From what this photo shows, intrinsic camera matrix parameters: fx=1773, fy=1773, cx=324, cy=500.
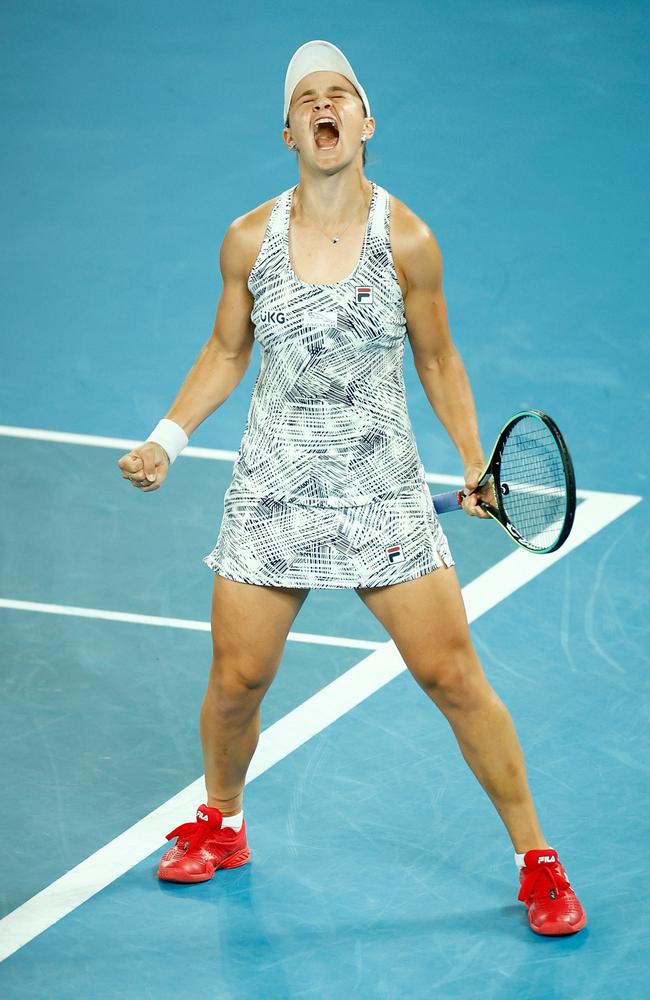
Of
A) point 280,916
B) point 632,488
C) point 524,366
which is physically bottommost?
point 280,916

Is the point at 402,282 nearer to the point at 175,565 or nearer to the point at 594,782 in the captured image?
the point at 594,782

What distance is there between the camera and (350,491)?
16.0 feet

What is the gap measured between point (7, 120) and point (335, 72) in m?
7.29

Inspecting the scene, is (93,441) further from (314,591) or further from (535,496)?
(535,496)

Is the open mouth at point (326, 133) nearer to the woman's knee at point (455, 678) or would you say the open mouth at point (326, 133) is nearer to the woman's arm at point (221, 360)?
the woman's arm at point (221, 360)

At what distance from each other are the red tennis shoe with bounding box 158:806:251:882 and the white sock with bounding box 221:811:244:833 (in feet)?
0.04

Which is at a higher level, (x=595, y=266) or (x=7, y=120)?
(x=7, y=120)

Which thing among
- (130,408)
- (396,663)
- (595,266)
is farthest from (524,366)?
(396,663)

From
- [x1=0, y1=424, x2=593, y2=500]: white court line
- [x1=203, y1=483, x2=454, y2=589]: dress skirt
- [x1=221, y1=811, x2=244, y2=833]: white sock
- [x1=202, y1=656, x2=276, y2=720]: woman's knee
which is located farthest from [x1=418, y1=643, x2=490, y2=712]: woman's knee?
[x1=0, y1=424, x2=593, y2=500]: white court line

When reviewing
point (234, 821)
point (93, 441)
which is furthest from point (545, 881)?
point (93, 441)

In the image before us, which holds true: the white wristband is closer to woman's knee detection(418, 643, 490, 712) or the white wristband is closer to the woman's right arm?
the woman's right arm

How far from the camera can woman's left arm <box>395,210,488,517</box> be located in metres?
4.75

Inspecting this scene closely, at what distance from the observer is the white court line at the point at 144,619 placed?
22.2ft

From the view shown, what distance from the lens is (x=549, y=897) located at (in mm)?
5023
